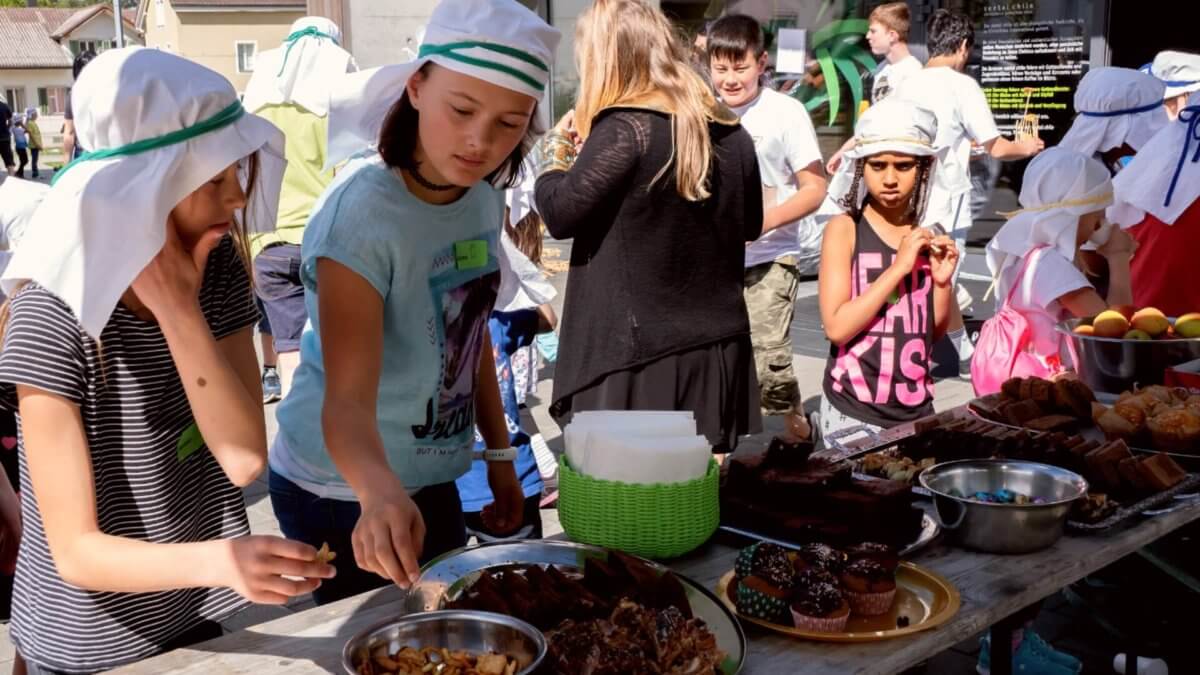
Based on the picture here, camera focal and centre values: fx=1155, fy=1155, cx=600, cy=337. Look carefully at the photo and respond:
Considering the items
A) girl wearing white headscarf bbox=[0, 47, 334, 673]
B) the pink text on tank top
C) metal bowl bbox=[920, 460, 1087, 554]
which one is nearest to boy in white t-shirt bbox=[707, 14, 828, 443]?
the pink text on tank top

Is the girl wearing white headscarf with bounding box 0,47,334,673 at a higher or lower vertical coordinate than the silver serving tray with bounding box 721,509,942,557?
higher

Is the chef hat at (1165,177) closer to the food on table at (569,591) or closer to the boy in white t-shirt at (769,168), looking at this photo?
the boy in white t-shirt at (769,168)

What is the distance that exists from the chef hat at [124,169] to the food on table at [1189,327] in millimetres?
2765

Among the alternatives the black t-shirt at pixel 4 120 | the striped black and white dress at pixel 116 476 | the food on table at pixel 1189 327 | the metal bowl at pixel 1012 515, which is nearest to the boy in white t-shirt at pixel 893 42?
the food on table at pixel 1189 327

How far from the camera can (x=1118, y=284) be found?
3.92 meters

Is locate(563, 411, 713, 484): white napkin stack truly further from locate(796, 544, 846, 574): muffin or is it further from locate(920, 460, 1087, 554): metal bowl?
locate(920, 460, 1087, 554): metal bowl

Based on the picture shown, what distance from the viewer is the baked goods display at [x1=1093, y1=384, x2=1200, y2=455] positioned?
271 centimetres

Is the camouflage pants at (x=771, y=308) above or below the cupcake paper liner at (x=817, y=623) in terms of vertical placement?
below

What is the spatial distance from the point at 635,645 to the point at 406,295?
0.82 meters

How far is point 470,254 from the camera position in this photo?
7.36 feet

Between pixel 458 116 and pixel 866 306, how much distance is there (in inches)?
71.7

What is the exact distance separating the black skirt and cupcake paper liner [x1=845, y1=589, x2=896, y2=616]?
1605 mm

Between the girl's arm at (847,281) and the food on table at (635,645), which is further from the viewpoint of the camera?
the girl's arm at (847,281)

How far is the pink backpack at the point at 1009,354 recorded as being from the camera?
11.9 ft
